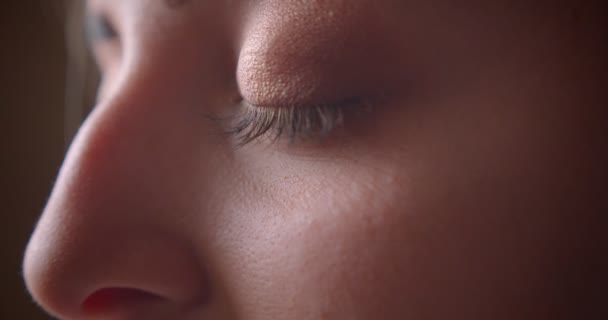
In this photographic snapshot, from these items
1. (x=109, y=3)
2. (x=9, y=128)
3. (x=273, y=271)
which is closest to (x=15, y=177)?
(x=9, y=128)

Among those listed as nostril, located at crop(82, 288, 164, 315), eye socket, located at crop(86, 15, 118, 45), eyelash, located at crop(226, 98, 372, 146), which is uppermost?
eye socket, located at crop(86, 15, 118, 45)

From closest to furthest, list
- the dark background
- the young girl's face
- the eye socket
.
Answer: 1. the young girl's face
2. the eye socket
3. the dark background

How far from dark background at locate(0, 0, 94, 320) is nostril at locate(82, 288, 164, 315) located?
0.93 meters

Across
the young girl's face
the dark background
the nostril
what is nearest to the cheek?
the young girl's face

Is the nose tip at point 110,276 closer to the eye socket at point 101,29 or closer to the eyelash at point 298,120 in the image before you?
the eyelash at point 298,120

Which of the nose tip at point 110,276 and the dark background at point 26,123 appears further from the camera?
the dark background at point 26,123

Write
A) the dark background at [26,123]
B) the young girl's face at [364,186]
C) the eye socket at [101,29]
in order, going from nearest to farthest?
the young girl's face at [364,186]
the eye socket at [101,29]
the dark background at [26,123]

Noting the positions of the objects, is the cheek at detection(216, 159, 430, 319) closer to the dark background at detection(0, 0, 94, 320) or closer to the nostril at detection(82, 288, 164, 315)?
the nostril at detection(82, 288, 164, 315)

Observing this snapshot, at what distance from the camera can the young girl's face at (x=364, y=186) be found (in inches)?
13.8

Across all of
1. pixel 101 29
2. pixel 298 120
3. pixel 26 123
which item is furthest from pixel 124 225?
pixel 26 123

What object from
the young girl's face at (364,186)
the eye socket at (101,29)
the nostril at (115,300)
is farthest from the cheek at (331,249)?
the eye socket at (101,29)

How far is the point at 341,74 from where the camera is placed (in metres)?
0.38

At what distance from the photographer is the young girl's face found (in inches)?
13.8

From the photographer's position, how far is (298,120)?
401mm
